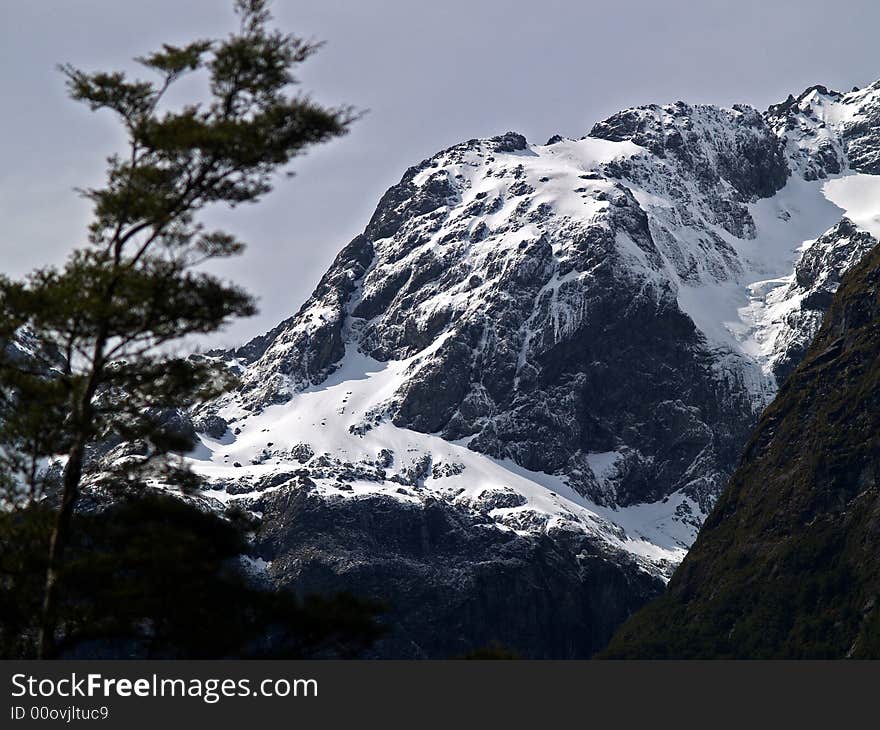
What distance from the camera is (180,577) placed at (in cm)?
5603

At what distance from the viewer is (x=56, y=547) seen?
54.7 meters

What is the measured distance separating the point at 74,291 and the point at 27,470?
7320 millimetres

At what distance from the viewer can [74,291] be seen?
54.1 meters

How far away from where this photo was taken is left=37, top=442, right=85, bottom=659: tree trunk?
53812mm

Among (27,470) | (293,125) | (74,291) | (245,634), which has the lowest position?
(245,634)

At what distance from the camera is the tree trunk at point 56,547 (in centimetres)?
5381

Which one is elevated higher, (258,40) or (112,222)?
(258,40)
